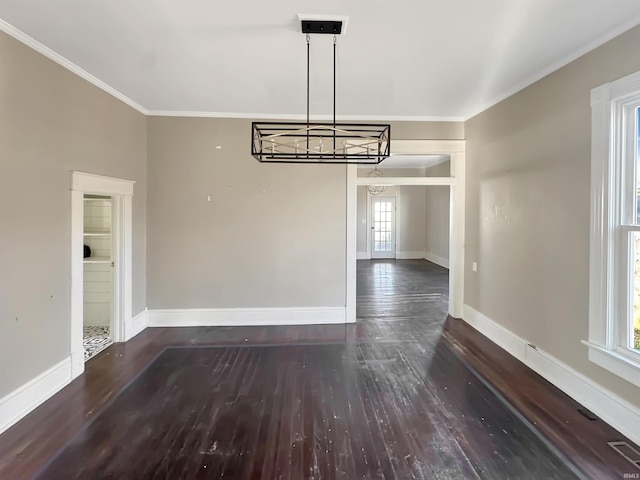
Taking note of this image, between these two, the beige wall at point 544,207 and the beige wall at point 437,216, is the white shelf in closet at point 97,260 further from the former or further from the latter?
the beige wall at point 437,216

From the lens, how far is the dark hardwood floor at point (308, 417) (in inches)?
78.0

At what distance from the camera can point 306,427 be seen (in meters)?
2.35

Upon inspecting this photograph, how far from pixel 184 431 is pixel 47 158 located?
233 cm

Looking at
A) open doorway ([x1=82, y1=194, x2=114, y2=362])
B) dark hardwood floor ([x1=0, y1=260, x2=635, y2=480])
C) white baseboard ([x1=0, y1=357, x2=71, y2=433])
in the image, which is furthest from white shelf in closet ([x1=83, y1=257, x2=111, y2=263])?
white baseboard ([x1=0, y1=357, x2=71, y2=433])

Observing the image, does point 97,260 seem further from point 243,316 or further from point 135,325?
point 243,316

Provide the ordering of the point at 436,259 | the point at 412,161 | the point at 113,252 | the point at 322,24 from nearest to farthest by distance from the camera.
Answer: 1. the point at 322,24
2. the point at 113,252
3. the point at 412,161
4. the point at 436,259

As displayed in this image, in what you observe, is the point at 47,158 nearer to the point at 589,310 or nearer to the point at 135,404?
the point at 135,404

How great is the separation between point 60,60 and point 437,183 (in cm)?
422

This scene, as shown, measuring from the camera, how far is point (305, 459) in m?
2.03

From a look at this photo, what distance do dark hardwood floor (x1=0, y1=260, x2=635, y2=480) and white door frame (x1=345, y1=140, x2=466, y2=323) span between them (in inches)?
34.7

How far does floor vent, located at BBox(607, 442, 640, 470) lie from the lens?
2.01 meters

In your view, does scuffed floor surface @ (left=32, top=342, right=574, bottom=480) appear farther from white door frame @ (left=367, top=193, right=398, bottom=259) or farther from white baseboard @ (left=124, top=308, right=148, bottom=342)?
white door frame @ (left=367, top=193, right=398, bottom=259)

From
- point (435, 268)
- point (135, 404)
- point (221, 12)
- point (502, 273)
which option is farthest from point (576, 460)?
point (435, 268)

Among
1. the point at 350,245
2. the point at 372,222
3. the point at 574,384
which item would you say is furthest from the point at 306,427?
the point at 372,222
